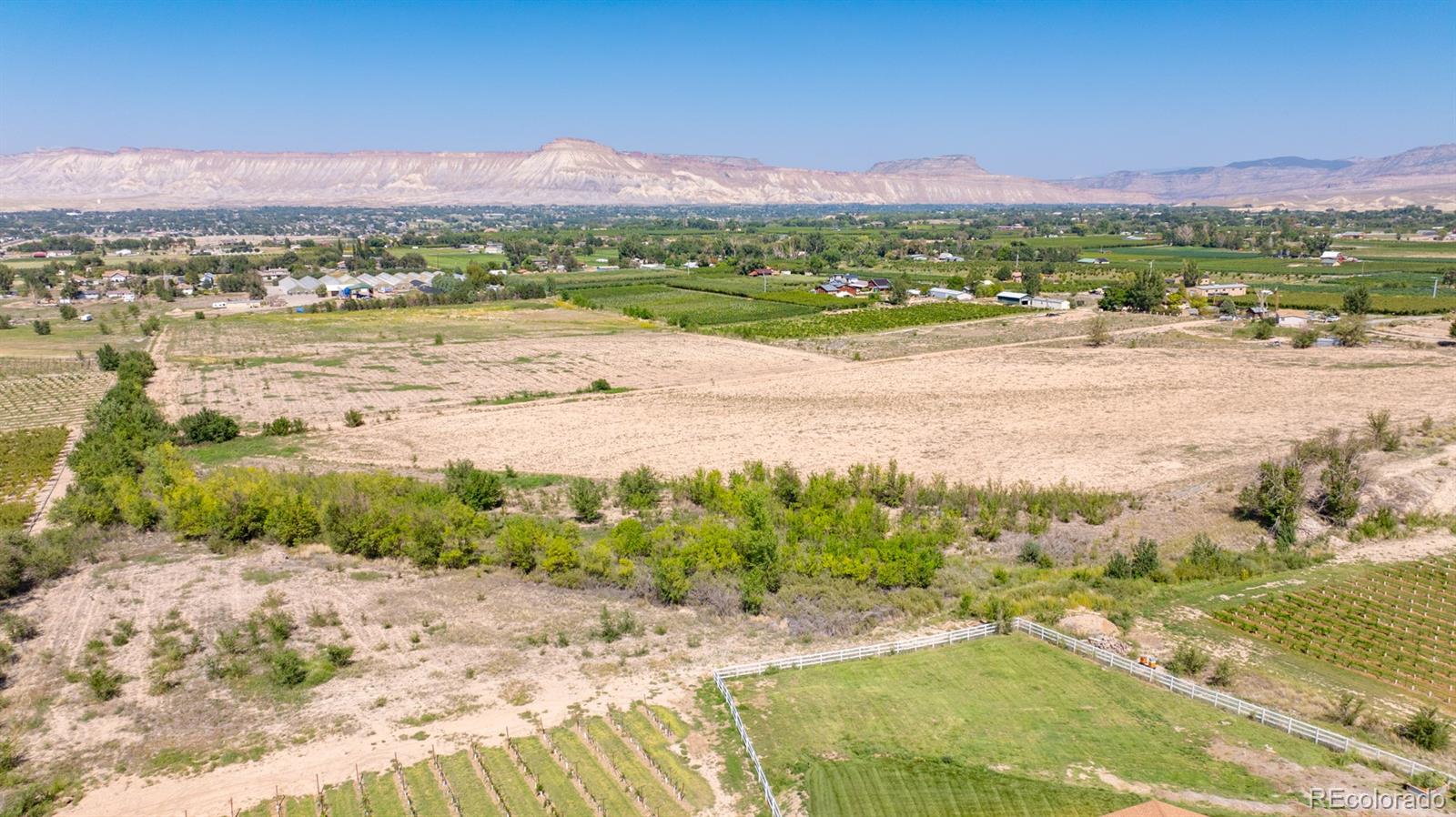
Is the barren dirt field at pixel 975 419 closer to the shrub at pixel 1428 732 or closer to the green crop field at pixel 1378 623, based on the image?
the green crop field at pixel 1378 623

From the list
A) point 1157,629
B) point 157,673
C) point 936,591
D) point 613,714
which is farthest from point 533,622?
point 1157,629

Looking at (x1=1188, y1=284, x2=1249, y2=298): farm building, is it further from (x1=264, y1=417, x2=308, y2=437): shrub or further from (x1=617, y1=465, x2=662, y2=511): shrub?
(x1=264, y1=417, x2=308, y2=437): shrub

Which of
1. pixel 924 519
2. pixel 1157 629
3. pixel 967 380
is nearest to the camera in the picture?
pixel 1157 629

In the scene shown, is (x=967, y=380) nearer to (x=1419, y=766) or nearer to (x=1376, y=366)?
(x=1376, y=366)

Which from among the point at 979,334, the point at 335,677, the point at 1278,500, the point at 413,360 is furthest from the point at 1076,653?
the point at 979,334

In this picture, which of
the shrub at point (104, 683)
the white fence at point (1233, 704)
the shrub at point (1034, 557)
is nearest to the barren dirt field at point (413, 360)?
the shrub at point (104, 683)

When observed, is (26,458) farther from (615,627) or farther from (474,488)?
(615,627)

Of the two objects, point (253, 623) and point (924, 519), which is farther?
point (924, 519)
